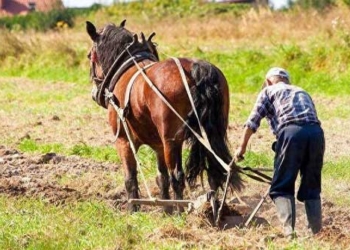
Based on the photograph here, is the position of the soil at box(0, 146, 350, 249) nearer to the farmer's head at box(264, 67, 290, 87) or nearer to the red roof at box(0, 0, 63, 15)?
the farmer's head at box(264, 67, 290, 87)

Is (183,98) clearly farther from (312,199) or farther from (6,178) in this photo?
(6,178)

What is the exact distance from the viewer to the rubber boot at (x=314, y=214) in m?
8.19

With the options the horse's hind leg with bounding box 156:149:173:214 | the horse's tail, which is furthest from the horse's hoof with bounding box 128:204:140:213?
the horse's tail

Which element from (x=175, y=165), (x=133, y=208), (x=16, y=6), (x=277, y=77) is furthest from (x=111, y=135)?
(x=16, y=6)

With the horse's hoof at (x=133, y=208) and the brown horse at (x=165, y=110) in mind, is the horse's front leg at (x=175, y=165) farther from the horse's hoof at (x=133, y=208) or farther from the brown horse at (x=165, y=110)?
the horse's hoof at (x=133, y=208)

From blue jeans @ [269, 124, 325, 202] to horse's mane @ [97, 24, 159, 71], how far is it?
310 centimetres

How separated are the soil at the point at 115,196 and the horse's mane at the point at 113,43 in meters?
1.59

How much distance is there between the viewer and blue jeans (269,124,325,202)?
7.94 meters

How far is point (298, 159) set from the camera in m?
7.97

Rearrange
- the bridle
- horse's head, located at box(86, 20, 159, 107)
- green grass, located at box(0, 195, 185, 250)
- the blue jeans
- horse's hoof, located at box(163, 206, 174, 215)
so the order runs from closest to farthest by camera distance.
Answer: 1. green grass, located at box(0, 195, 185, 250)
2. the blue jeans
3. horse's hoof, located at box(163, 206, 174, 215)
4. horse's head, located at box(86, 20, 159, 107)
5. the bridle

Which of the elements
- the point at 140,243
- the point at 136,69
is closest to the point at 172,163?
the point at 136,69

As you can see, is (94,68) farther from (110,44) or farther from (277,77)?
(277,77)

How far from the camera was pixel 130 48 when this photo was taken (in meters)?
10.5

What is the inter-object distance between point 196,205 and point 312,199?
1077 mm
